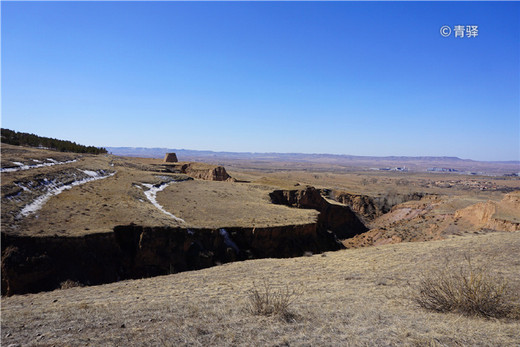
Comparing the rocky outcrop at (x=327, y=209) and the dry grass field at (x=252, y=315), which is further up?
the dry grass field at (x=252, y=315)

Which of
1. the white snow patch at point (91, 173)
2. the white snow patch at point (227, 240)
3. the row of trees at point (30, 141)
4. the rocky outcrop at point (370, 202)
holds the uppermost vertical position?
the row of trees at point (30, 141)

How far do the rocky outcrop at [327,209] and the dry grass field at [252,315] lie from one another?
26709mm

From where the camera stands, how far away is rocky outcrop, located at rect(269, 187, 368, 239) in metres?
39.6

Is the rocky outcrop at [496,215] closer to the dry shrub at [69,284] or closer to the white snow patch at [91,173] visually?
the dry shrub at [69,284]

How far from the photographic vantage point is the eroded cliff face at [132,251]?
11484 mm

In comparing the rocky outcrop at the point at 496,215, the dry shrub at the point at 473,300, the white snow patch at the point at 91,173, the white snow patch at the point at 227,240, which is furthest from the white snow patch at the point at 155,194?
the rocky outcrop at the point at 496,215

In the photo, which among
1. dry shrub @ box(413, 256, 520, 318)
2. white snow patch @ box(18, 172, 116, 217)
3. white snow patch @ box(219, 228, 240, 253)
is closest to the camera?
dry shrub @ box(413, 256, 520, 318)

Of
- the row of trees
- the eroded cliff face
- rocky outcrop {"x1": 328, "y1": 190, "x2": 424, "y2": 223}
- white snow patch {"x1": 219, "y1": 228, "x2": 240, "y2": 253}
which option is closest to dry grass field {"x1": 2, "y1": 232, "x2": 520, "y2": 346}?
the eroded cliff face

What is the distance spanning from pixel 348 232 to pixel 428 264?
107 ft

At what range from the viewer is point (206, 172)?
185 feet

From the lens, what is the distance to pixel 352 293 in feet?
Result: 29.5

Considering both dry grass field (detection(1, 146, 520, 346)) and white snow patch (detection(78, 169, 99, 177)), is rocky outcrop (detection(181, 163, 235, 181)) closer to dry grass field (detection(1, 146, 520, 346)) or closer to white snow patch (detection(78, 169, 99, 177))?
white snow patch (detection(78, 169, 99, 177))

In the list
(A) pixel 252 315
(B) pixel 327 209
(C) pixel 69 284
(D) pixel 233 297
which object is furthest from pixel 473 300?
(B) pixel 327 209

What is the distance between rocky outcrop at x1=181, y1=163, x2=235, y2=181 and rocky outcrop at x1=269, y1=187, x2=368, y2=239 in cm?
1621
